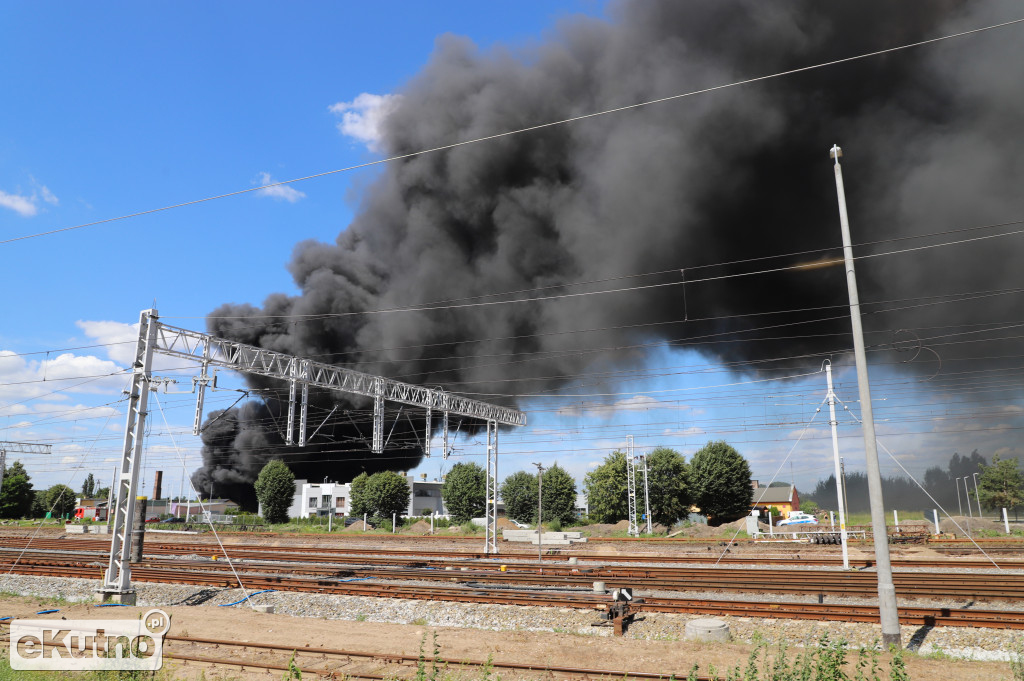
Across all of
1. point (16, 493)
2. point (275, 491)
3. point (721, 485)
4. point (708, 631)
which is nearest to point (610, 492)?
point (721, 485)

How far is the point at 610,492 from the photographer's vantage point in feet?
176

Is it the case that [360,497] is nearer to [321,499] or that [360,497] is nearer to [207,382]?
[321,499]

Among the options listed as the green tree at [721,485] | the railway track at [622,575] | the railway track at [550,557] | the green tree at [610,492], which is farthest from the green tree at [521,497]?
the railway track at [622,575]

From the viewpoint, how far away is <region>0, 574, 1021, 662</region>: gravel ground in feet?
33.9

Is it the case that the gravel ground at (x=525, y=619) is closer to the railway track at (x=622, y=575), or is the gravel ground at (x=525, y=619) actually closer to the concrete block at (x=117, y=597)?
the concrete block at (x=117, y=597)

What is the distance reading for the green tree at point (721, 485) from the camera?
53.9 metres

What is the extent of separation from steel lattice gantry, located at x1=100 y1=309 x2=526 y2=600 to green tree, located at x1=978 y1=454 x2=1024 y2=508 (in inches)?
2133

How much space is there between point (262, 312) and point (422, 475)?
4322 cm

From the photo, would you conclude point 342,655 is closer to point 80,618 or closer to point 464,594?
point 464,594

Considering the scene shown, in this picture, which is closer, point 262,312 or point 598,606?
point 598,606

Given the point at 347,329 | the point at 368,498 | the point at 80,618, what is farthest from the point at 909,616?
the point at 368,498

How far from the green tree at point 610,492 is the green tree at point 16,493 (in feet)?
204

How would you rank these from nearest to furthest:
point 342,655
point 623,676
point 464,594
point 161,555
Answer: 1. point 623,676
2. point 342,655
3. point 464,594
4. point 161,555

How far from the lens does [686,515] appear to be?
5409 cm
